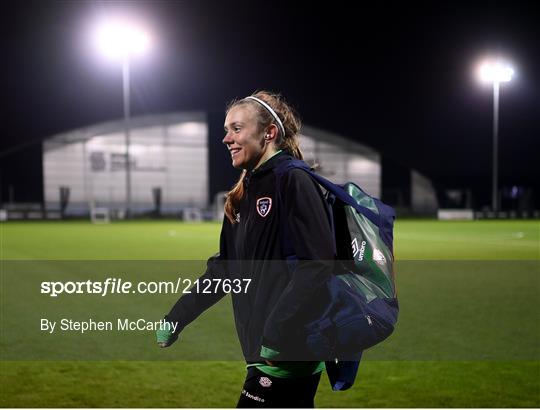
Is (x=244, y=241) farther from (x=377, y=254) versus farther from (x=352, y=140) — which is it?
(x=352, y=140)

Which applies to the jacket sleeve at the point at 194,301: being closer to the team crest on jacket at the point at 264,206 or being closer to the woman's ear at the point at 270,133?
the team crest on jacket at the point at 264,206

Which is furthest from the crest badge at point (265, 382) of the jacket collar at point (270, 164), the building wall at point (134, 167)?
the building wall at point (134, 167)

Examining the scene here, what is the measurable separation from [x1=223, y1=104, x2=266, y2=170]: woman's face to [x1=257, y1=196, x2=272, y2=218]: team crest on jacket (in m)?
0.16

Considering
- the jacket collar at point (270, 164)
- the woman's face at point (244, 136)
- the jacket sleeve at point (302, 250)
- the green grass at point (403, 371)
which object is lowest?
the green grass at point (403, 371)

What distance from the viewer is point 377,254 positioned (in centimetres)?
180

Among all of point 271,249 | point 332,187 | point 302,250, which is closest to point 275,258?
point 271,249

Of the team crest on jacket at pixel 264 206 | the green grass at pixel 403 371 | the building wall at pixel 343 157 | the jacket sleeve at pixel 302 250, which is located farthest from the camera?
the building wall at pixel 343 157

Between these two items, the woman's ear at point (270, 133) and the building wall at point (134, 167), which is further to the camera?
the building wall at point (134, 167)

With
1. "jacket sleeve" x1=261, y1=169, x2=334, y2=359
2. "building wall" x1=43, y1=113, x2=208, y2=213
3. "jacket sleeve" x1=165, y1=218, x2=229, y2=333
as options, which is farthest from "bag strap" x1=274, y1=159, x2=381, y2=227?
"building wall" x1=43, y1=113, x2=208, y2=213

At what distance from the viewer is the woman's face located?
6.05 ft

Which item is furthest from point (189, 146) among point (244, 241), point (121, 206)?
point (244, 241)

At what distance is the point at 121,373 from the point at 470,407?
8.73 feet

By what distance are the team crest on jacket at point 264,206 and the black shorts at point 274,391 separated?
1.93 feet

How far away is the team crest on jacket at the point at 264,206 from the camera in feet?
5.83
